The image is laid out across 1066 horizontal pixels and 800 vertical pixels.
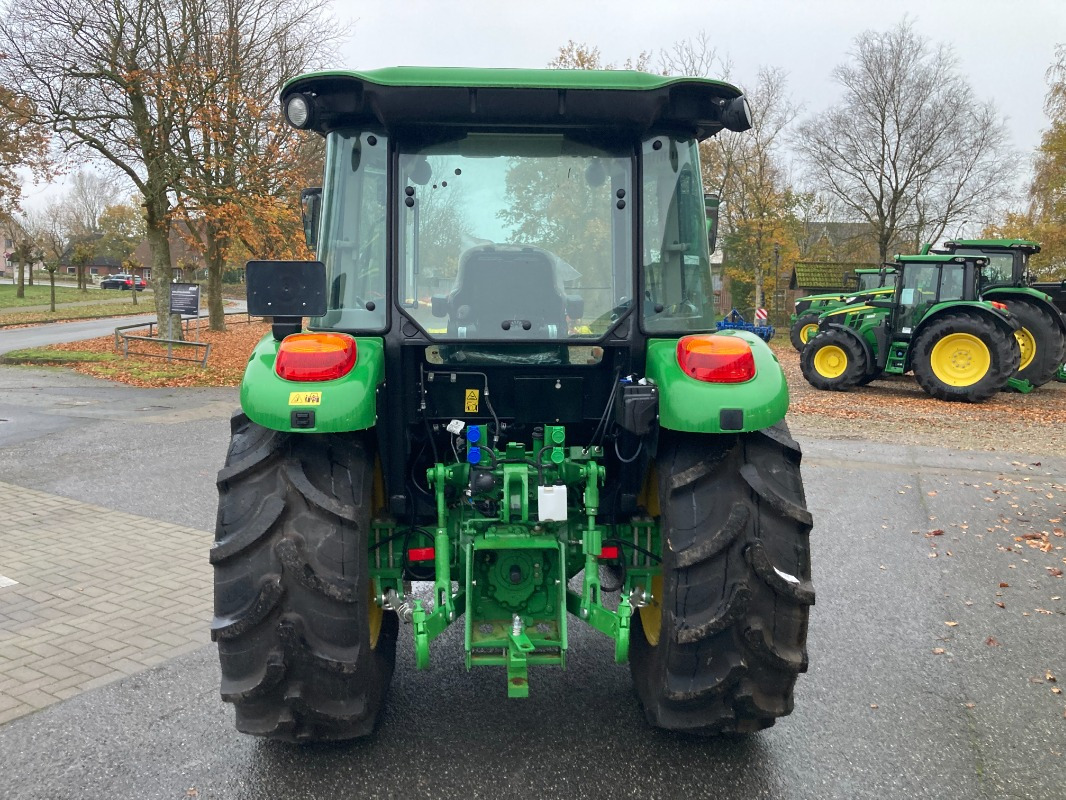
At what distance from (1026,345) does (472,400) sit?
51.2 ft

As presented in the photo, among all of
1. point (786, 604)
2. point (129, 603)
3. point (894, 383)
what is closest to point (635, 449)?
point (786, 604)

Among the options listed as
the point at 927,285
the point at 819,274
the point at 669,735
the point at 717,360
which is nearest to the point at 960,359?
the point at 927,285

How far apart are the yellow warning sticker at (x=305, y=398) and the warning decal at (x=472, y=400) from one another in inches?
23.0

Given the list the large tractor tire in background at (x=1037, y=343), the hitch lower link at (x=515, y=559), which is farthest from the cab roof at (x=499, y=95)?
the large tractor tire in background at (x=1037, y=343)

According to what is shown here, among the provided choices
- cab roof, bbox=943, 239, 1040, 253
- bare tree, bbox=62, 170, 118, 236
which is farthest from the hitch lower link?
bare tree, bbox=62, 170, 118, 236

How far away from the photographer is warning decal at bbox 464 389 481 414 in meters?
3.31

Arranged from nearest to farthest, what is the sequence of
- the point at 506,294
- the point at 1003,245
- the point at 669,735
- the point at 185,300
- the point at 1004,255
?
the point at 506,294, the point at 669,735, the point at 1003,245, the point at 1004,255, the point at 185,300

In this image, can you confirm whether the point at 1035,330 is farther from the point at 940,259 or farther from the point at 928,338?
the point at 928,338

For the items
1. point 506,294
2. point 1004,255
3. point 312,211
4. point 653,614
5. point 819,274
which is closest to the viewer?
point 506,294

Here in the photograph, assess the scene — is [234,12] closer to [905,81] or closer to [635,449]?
[635,449]

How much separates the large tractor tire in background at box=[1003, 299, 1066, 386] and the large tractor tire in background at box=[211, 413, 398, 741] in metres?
15.7

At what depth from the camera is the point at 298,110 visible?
3180 mm

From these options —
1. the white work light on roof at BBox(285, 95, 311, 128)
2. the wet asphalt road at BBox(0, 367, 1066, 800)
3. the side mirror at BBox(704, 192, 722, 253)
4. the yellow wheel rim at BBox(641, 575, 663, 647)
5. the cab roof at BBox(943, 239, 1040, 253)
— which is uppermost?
the cab roof at BBox(943, 239, 1040, 253)

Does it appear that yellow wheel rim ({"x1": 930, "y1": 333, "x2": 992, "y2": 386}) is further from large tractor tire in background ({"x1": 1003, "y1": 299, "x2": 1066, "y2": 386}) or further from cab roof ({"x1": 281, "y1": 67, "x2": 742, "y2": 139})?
cab roof ({"x1": 281, "y1": 67, "x2": 742, "y2": 139})
